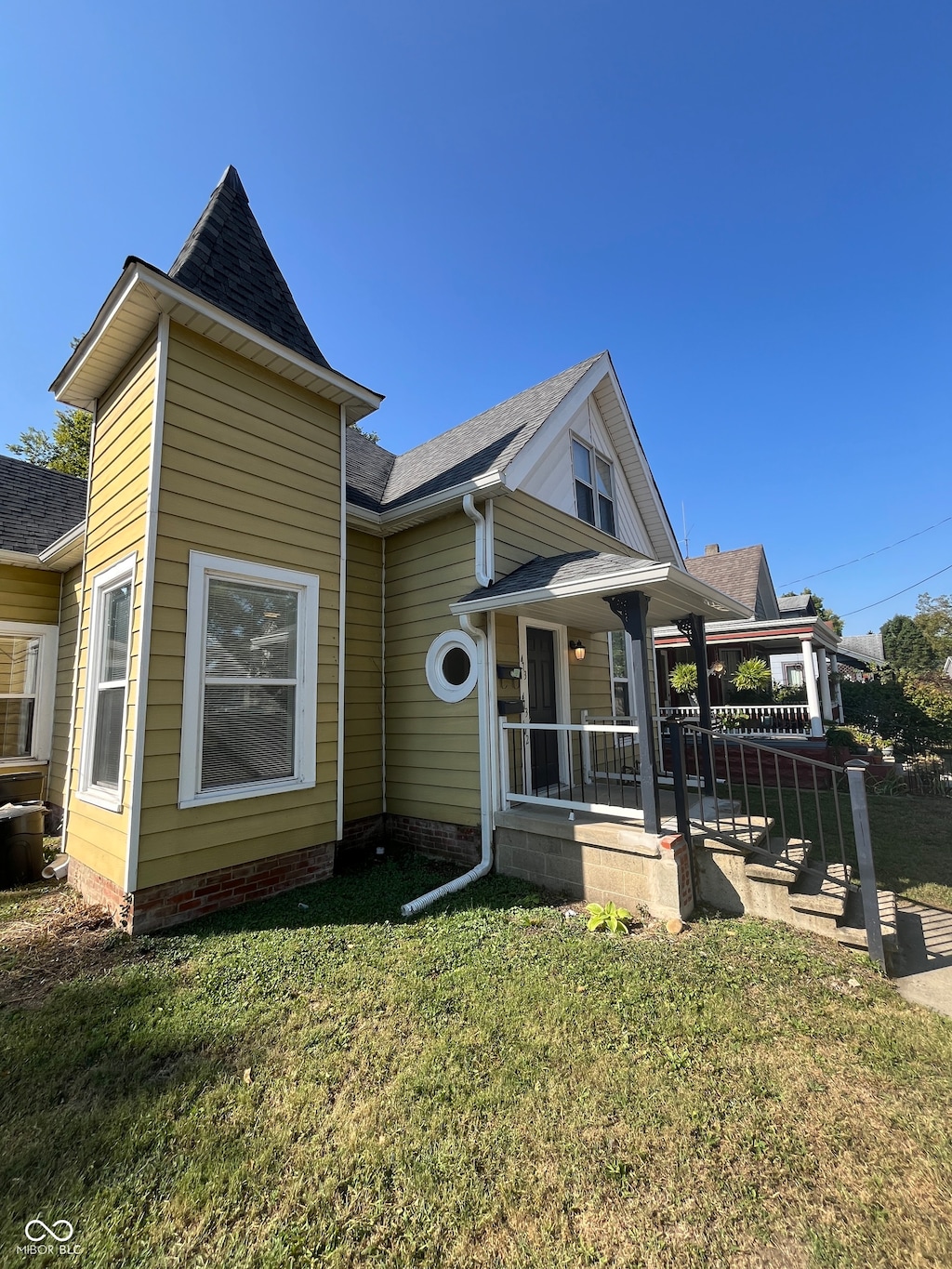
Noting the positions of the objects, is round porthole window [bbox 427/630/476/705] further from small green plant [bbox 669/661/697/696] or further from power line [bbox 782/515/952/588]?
power line [bbox 782/515/952/588]

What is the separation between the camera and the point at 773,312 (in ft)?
45.3

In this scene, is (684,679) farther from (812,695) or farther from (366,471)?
(366,471)

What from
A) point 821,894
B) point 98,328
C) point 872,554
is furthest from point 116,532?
point 872,554

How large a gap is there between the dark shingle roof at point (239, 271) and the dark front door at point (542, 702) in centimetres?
410

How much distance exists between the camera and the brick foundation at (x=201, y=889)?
388cm

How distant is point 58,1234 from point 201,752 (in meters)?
2.85

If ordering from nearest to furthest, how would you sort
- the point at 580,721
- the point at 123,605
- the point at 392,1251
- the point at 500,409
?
the point at 392,1251, the point at 123,605, the point at 580,721, the point at 500,409

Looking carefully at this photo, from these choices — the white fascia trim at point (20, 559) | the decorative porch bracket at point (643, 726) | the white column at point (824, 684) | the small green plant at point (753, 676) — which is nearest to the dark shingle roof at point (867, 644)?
the white column at point (824, 684)

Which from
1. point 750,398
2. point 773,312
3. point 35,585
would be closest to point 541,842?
point 35,585

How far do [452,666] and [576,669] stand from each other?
249 centimetres

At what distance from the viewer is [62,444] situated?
1823cm

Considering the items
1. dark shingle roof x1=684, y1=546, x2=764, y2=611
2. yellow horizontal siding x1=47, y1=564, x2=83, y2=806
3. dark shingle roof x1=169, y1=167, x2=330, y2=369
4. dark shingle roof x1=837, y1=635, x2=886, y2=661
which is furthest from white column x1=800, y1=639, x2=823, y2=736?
dark shingle roof x1=837, y1=635, x2=886, y2=661

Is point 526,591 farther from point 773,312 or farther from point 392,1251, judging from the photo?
point 773,312

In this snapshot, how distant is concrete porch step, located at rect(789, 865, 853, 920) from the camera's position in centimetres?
400
